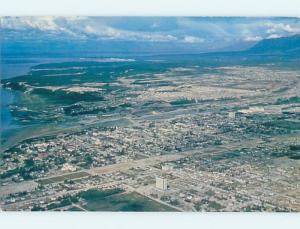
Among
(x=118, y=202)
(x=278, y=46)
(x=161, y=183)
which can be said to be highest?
(x=278, y=46)

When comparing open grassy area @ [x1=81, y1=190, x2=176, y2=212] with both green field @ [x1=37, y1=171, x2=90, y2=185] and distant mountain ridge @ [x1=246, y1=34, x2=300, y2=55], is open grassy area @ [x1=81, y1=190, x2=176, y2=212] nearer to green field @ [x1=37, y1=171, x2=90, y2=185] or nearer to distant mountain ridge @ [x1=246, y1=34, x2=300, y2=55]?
green field @ [x1=37, y1=171, x2=90, y2=185]

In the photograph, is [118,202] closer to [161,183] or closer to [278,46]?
[161,183]

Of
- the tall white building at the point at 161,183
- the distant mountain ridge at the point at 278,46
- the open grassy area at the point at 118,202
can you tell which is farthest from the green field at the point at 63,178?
the distant mountain ridge at the point at 278,46

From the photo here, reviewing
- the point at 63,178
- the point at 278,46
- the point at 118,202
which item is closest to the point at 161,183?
the point at 118,202

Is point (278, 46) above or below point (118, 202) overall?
above

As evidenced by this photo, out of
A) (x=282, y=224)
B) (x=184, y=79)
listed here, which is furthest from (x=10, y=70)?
(x=282, y=224)

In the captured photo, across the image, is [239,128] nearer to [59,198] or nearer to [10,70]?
[59,198]
